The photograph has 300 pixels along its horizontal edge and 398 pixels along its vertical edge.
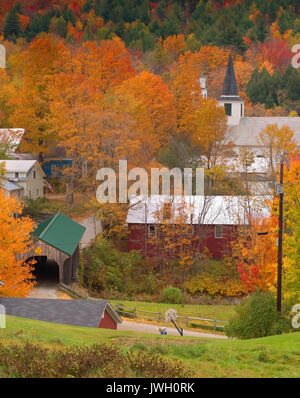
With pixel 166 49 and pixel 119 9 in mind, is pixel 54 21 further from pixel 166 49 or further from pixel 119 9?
pixel 166 49

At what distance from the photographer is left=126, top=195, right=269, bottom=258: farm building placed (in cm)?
4634

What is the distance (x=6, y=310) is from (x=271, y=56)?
11230cm

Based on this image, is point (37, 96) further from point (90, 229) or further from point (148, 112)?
point (90, 229)

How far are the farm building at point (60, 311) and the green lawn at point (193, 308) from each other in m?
9.31

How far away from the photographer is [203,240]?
47156 millimetres

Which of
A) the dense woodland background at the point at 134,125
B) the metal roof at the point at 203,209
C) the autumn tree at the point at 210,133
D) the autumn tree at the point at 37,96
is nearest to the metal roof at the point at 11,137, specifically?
the autumn tree at the point at 37,96

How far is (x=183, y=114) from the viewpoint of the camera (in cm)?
6631

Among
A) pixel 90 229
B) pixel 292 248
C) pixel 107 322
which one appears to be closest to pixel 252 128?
pixel 90 229

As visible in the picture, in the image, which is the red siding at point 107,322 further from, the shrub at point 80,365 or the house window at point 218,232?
the house window at point 218,232

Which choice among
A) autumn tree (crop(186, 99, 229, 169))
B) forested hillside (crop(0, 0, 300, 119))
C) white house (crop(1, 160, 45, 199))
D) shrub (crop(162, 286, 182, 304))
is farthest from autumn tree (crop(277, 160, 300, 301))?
forested hillside (crop(0, 0, 300, 119))

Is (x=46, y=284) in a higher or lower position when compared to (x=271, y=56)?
lower
